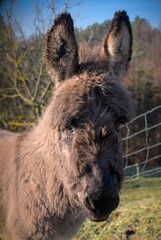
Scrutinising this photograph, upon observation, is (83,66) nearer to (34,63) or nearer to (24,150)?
(24,150)

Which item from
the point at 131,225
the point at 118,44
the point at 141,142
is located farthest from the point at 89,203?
the point at 141,142

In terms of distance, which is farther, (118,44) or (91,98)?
(118,44)

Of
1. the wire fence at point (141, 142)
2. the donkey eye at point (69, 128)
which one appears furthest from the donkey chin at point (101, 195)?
the wire fence at point (141, 142)

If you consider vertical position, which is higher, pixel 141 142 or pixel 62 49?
pixel 62 49

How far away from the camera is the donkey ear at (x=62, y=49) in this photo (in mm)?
2926

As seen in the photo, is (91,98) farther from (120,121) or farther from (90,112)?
(120,121)

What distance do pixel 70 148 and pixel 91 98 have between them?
431mm

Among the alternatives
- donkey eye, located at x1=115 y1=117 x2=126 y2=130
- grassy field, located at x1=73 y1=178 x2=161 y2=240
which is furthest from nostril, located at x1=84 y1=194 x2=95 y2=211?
grassy field, located at x1=73 y1=178 x2=161 y2=240

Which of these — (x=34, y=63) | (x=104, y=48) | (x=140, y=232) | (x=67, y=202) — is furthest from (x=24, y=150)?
(x=34, y=63)

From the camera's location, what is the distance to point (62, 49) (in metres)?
3.05

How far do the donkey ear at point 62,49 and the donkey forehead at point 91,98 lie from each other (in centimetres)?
16

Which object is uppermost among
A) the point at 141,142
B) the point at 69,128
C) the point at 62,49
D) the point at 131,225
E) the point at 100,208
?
the point at 62,49

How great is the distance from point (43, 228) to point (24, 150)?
0.80m

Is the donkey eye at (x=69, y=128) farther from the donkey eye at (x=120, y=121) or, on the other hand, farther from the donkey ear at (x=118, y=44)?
the donkey ear at (x=118, y=44)
